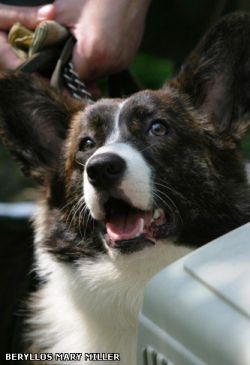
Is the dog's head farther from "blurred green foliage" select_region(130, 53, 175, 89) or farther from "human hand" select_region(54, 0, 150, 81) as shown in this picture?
"blurred green foliage" select_region(130, 53, 175, 89)

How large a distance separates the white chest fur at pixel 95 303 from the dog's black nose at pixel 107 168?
13.1 inches

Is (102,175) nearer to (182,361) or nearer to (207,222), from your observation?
(207,222)

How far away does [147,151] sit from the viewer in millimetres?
2859

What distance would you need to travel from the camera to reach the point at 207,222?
2.95 m

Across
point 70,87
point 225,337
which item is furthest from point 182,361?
point 70,87

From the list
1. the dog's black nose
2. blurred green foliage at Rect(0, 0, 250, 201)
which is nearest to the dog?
the dog's black nose

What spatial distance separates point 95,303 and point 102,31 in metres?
1.15

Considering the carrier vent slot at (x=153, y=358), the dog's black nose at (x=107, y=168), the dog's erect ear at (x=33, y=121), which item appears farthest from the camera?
the dog's erect ear at (x=33, y=121)

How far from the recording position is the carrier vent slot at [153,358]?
2059 millimetres

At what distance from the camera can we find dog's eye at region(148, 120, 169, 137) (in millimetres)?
2939

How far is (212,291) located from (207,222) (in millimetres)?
1027

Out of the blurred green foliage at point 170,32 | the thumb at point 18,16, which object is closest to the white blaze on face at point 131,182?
the thumb at point 18,16

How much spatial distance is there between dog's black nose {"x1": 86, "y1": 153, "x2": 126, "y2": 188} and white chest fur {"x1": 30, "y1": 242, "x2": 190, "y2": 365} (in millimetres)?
333

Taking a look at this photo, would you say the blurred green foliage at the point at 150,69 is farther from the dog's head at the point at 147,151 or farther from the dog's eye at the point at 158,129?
the dog's eye at the point at 158,129
